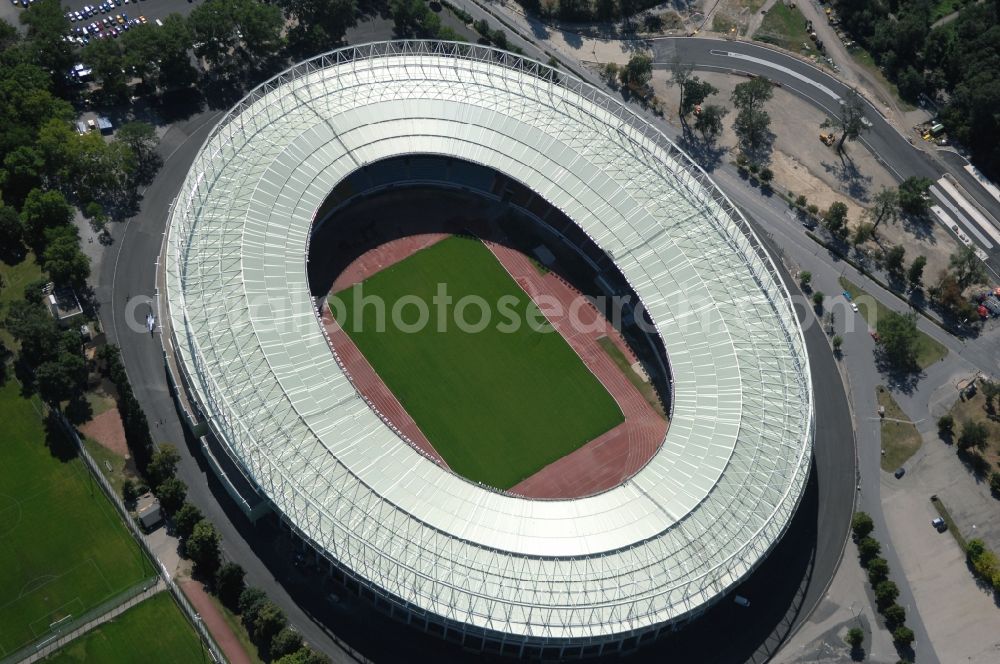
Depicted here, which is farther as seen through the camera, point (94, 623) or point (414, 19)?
point (414, 19)

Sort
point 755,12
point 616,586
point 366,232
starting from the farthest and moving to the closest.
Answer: point 755,12, point 366,232, point 616,586

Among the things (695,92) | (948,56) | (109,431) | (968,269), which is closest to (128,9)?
(109,431)

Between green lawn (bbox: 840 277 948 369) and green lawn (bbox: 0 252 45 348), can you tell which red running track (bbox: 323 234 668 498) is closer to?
green lawn (bbox: 840 277 948 369)

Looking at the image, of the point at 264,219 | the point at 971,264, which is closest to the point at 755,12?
the point at 971,264

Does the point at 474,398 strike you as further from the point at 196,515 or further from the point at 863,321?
the point at 863,321

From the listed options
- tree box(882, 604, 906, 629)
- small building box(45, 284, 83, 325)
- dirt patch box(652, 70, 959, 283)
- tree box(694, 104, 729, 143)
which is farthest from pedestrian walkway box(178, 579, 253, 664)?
tree box(694, 104, 729, 143)

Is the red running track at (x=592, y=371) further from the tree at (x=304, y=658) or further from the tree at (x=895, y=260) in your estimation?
the tree at (x=895, y=260)

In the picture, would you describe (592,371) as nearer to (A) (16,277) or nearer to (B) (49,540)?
(B) (49,540)
